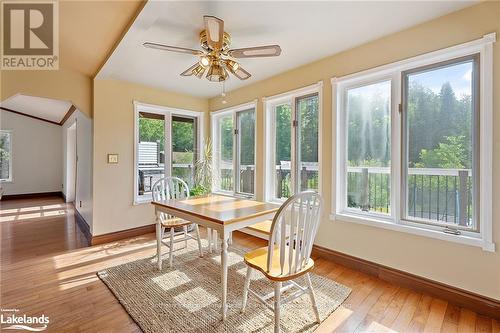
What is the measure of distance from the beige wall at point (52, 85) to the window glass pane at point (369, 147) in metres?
3.67

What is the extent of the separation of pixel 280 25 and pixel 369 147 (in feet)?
5.32

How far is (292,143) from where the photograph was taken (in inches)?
134

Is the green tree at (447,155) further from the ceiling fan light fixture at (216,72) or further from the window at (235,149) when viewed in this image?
the window at (235,149)

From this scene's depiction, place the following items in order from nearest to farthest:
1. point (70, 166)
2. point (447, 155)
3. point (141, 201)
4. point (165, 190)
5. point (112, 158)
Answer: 1. point (447, 155)
2. point (165, 190)
3. point (112, 158)
4. point (141, 201)
5. point (70, 166)

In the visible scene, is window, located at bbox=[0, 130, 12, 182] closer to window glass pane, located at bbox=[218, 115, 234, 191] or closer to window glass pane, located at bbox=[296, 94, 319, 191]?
window glass pane, located at bbox=[218, 115, 234, 191]

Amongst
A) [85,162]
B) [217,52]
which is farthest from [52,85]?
[217,52]

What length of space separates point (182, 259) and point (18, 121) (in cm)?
778

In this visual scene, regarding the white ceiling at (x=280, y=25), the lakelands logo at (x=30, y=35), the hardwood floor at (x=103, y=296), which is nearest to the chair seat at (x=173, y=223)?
the hardwood floor at (x=103, y=296)

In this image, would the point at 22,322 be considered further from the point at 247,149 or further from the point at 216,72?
the point at 247,149

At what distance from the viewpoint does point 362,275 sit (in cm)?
255

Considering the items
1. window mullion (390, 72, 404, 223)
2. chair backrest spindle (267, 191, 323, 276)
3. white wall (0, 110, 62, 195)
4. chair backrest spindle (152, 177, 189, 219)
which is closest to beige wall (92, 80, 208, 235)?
chair backrest spindle (152, 177, 189, 219)

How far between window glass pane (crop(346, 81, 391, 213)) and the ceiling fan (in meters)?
1.31

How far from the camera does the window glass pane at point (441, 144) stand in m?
2.06

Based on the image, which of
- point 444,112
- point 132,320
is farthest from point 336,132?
point 132,320
